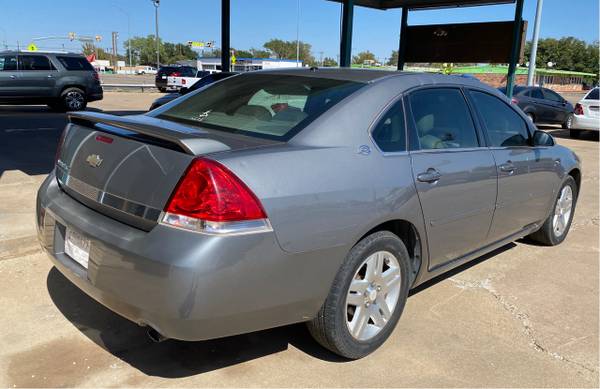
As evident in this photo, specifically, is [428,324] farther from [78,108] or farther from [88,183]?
[78,108]

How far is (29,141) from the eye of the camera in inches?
375

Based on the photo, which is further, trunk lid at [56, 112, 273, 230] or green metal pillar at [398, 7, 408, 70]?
green metal pillar at [398, 7, 408, 70]

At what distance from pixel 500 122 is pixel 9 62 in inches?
615

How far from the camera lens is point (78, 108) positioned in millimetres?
16453

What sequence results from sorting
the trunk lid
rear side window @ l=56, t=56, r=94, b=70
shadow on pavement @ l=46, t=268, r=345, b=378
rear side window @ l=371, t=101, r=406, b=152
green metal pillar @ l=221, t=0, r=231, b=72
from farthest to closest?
rear side window @ l=56, t=56, r=94, b=70, green metal pillar @ l=221, t=0, r=231, b=72, rear side window @ l=371, t=101, r=406, b=152, shadow on pavement @ l=46, t=268, r=345, b=378, the trunk lid

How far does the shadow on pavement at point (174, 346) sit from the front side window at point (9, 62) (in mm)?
14569

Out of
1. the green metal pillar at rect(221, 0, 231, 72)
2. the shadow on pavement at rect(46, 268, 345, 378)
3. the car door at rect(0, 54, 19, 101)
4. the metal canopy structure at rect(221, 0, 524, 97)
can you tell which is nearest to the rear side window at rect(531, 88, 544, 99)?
the metal canopy structure at rect(221, 0, 524, 97)

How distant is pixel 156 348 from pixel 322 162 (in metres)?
1.47

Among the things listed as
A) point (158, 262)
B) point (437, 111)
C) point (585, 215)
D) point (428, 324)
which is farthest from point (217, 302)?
point (585, 215)

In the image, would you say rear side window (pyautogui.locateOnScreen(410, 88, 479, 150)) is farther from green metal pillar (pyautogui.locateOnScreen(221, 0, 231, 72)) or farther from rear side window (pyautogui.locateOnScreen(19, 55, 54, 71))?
rear side window (pyautogui.locateOnScreen(19, 55, 54, 71))

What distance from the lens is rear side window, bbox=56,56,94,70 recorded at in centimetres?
1641

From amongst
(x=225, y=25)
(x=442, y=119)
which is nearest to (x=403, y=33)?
(x=225, y=25)

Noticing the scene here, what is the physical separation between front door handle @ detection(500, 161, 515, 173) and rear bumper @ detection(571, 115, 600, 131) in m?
13.6

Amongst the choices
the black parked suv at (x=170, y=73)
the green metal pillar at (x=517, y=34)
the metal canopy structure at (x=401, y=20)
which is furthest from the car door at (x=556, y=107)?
the black parked suv at (x=170, y=73)
